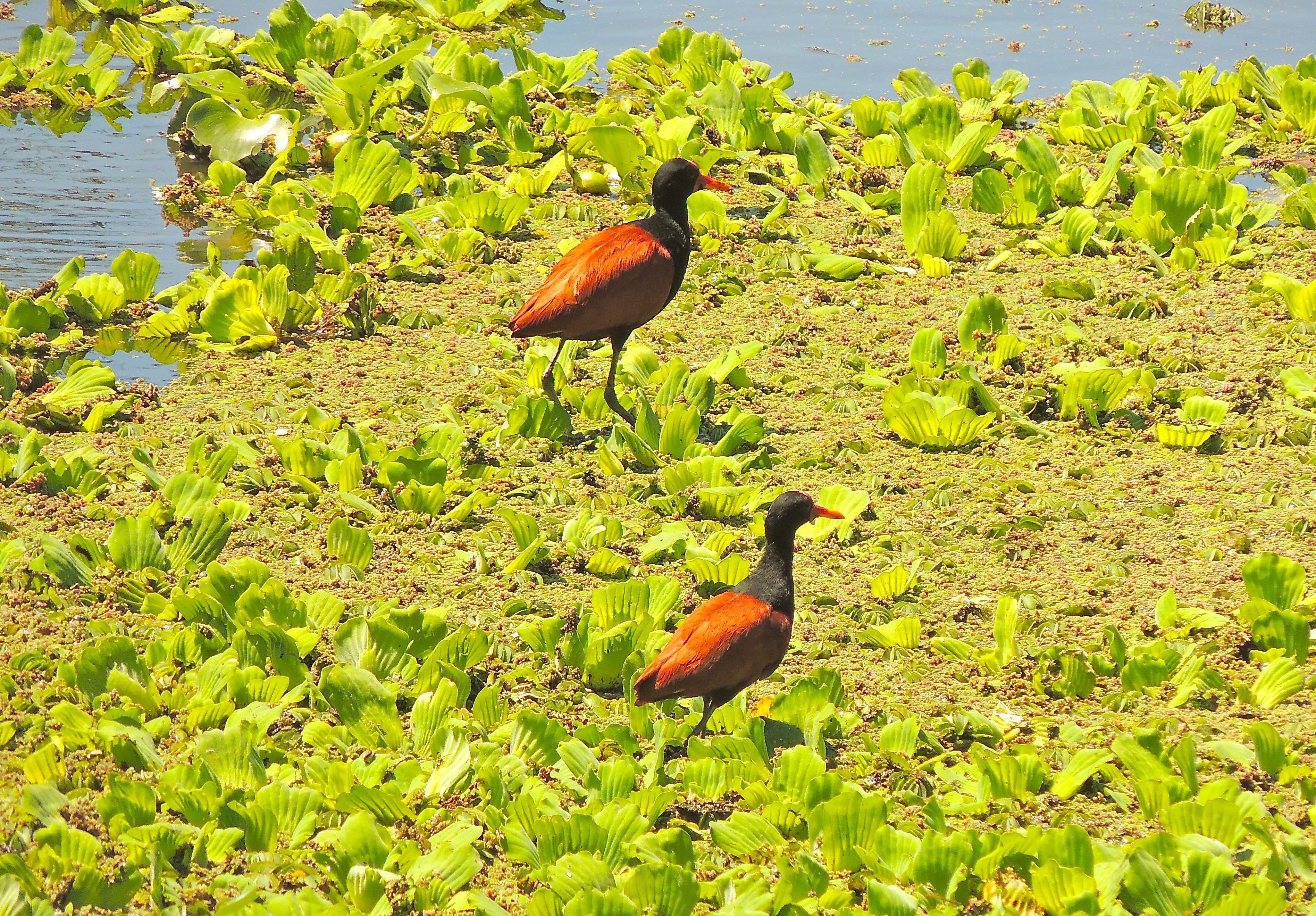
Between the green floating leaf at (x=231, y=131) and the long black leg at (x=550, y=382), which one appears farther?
the green floating leaf at (x=231, y=131)

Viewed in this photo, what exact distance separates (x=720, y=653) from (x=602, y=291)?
96.5 inches

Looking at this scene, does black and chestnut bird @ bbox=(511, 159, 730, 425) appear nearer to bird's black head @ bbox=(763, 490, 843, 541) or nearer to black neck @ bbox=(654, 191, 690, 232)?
black neck @ bbox=(654, 191, 690, 232)

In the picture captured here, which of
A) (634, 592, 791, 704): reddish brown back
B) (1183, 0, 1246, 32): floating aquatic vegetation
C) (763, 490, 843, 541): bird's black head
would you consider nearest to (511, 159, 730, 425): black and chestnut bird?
(763, 490, 843, 541): bird's black head

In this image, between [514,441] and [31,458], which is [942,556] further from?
[31,458]

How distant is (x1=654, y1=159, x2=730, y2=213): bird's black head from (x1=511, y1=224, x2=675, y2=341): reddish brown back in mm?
359

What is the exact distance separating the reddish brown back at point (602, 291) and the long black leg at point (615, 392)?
0.06 meters

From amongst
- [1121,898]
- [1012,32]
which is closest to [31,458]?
[1121,898]

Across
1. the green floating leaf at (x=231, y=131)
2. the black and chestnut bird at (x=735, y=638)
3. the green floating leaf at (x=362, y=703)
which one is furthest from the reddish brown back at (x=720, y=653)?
the green floating leaf at (x=231, y=131)

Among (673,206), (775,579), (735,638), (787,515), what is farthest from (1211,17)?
(735,638)

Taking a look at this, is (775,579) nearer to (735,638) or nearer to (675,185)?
(735,638)

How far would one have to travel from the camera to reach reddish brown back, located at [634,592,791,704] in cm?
390

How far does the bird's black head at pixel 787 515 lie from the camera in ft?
14.1

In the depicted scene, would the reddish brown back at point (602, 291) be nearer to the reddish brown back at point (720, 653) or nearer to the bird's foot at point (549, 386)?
the bird's foot at point (549, 386)

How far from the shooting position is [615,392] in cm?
620
